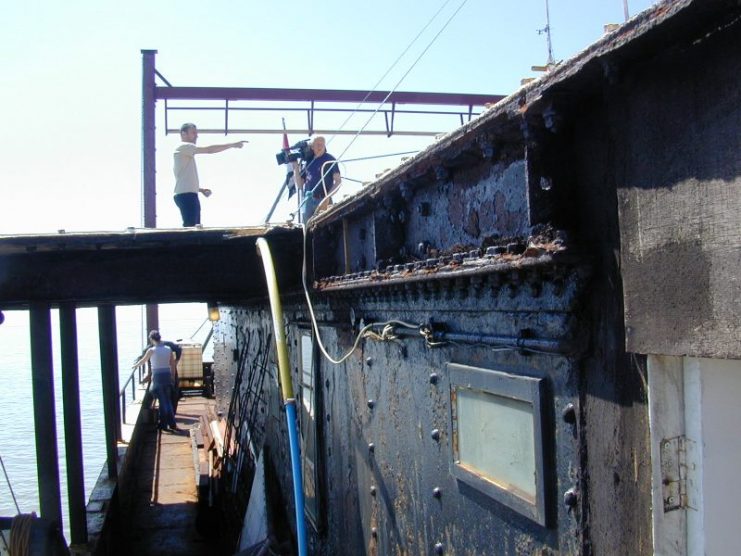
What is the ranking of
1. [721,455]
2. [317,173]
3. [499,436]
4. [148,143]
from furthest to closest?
[148,143] < [317,173] < [499,436] < [721,455]

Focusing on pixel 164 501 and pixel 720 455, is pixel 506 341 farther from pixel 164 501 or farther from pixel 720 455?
pixel 164 501

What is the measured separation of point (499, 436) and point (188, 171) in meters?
6.71

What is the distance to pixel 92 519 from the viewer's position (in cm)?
941

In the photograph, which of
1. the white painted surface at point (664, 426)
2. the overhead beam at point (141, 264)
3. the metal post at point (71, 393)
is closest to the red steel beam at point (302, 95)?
the metal post at point (71, 393)

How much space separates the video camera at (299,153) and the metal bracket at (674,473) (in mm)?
6015

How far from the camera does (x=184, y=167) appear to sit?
8.77 metres

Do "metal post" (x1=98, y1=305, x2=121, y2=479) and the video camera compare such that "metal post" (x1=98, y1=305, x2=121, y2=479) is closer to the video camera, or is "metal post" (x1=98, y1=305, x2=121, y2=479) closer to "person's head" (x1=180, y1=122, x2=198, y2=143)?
"person's head" (x1=180, y1=122, x2=198, y2=143)

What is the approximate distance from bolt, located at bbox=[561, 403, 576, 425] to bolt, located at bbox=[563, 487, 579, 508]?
0.24 meters

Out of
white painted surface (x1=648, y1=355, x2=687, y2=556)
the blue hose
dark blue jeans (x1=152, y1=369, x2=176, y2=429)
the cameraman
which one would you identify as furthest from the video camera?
dark blue jeans (x1=152, y1=369, x2=176, y2=429)

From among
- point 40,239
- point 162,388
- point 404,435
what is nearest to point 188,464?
point 162,388

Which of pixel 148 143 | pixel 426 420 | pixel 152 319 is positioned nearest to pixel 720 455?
pixel 426 420

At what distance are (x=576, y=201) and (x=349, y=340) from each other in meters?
3.05

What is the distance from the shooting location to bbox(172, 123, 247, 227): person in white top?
8.76 m

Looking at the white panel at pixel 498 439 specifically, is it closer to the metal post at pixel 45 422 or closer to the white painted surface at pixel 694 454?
the white painted surface at pixel 694 454
